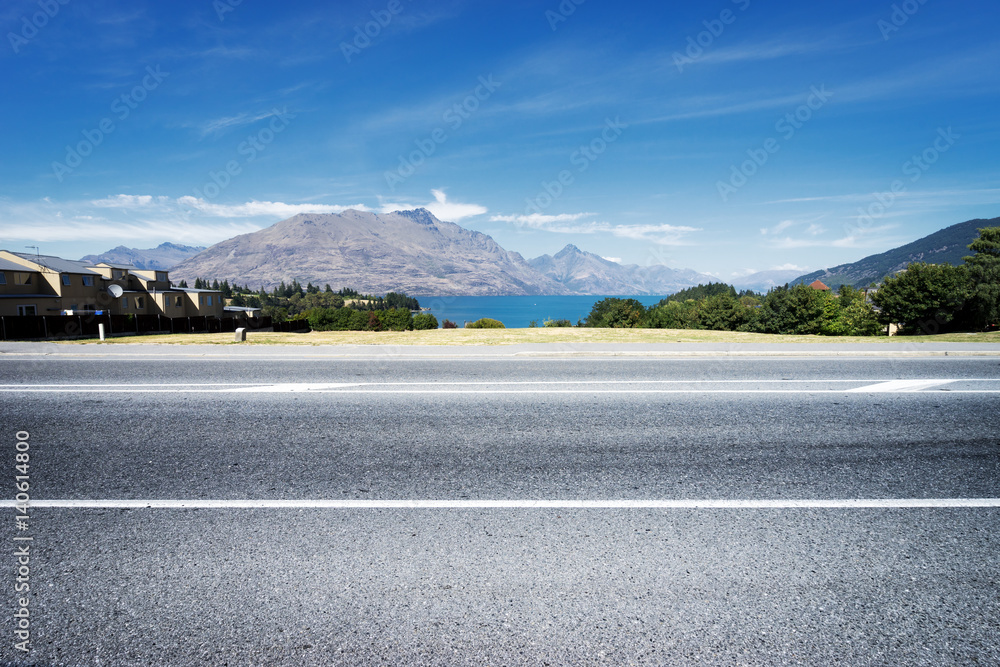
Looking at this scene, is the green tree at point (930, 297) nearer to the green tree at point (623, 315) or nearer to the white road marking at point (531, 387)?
the white road marking at point (531, 387)

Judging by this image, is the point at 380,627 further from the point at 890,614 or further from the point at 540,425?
the point at 540,425

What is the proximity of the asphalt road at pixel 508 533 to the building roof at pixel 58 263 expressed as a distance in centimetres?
5998

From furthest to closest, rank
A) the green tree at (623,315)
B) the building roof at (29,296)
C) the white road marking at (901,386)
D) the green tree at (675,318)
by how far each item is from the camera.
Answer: the green tree at (623,315) → the green tree at (675,318) → the building roof at (29,296) → the white road marking at (901,386)

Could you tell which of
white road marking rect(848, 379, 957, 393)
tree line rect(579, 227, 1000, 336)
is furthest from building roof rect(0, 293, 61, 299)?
tree line rect(579, 227, 1000, 336)

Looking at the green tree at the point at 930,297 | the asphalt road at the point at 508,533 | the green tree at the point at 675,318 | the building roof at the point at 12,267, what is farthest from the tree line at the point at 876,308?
the building roof at the point at 12,267

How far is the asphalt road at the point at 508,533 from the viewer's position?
109 inches

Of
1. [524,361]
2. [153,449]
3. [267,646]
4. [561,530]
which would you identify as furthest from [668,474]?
[524,361]

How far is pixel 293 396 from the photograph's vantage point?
8.51 meters

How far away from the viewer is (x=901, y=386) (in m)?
9.16

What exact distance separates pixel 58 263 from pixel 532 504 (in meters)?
71.1

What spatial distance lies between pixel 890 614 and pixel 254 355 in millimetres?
15020

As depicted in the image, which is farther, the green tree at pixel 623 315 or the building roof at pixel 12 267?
the green tree at pixel 623 315

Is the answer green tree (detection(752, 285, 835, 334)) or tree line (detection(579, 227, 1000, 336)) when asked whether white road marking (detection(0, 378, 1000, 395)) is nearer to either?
tree line (detection(579, 227, 1000, 336))

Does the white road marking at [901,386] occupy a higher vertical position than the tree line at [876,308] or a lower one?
lower
